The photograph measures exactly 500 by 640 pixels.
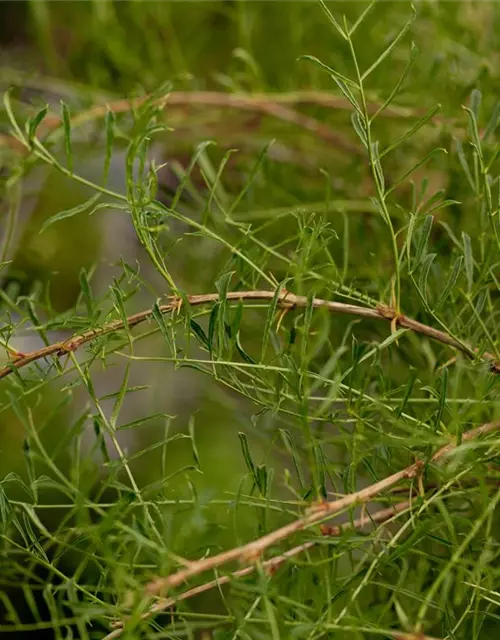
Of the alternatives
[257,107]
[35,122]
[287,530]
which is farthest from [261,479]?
[257,107]

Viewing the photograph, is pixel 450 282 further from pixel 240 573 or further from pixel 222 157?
pixel 222 157

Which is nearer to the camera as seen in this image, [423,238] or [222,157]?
[423,238]

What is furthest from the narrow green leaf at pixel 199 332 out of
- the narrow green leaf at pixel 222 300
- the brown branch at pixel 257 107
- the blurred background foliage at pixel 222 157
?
the brown branch at pixel 257 107

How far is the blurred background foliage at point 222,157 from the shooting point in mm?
396

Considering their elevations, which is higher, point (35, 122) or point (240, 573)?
point (35, 122)

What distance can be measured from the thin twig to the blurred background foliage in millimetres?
75

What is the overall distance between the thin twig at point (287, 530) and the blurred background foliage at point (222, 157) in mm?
75

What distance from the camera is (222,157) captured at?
1.71 ft

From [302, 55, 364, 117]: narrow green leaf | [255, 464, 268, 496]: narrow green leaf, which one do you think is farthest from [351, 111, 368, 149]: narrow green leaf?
[255, 464, 268, 496]: narrow green leaf

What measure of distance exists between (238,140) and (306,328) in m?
0.32

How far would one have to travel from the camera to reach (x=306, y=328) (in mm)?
215

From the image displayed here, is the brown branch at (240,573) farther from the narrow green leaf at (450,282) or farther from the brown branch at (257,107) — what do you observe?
the brown branch at (257,107)

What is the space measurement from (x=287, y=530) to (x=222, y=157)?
35 cm

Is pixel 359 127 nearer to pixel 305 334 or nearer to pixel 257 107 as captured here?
pixel 305 334
